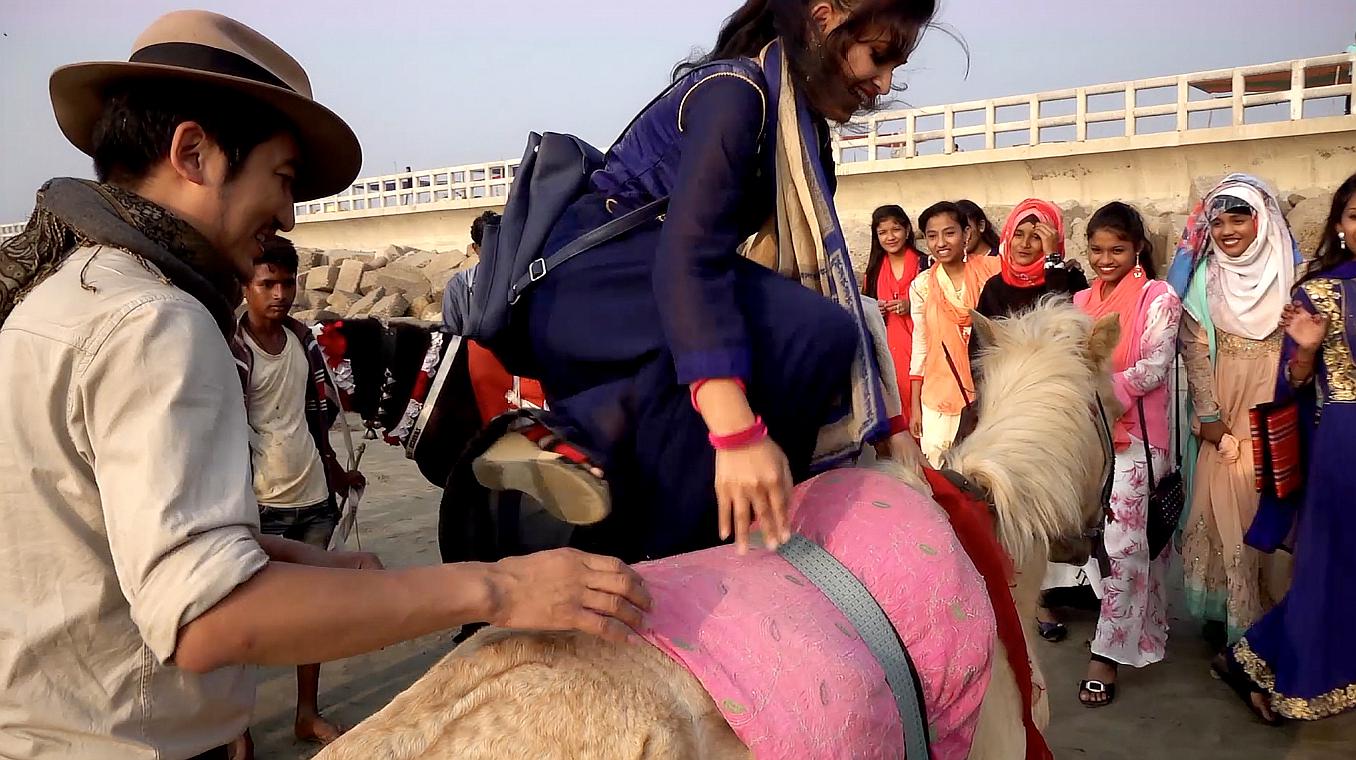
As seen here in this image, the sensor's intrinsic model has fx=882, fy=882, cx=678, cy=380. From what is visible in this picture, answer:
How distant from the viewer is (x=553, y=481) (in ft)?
5.54

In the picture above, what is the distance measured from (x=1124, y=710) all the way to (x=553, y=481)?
3.74 metres

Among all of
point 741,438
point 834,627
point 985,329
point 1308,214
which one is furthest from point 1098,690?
point 1308,214

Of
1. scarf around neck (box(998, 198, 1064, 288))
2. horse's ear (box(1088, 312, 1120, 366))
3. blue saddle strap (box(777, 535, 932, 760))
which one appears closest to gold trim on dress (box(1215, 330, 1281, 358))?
scarf around neck (box(998, 198, 1064, 288))

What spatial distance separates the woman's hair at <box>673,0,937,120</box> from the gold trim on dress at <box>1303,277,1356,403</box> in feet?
9.70

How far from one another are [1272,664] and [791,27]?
12.7 feet

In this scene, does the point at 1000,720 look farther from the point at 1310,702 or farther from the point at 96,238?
the point at 1310,702

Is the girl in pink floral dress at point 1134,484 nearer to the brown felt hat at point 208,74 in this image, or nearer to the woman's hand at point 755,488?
the woman's hand at point 755,488

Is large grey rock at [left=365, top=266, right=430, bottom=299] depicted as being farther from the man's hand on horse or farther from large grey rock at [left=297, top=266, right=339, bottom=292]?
the man's hand on horse

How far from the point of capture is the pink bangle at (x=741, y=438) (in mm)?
1604

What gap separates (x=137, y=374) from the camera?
1.13 metres

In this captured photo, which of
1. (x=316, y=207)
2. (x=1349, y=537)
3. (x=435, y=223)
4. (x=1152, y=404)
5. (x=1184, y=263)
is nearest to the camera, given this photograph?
(x=1349, y=537)

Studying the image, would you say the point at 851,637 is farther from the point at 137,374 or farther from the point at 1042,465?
the point at 137,374

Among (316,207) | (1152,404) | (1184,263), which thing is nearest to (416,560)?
(1152,404)

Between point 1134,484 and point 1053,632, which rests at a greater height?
point 1134,484
